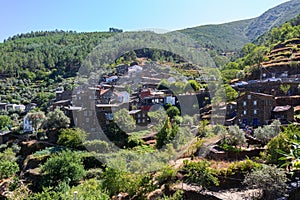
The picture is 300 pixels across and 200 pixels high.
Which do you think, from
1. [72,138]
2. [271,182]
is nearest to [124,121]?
[72,138]

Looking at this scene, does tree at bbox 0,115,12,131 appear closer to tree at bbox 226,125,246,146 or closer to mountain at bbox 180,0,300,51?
tree at bbox 226,125,246,146

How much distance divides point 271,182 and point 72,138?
15.1 m

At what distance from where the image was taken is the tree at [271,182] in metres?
9.24

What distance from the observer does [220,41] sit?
336 feet

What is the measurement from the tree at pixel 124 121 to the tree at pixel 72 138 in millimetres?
2755

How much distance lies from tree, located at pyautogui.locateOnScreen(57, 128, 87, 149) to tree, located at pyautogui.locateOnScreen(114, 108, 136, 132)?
2.75m

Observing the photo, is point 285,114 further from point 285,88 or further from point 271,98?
point 285,88

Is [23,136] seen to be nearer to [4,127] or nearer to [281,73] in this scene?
[4,127]

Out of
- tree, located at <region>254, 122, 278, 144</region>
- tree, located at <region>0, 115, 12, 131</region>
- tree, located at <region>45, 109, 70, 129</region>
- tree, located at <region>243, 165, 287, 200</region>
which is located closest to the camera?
tree, located at <region>243, 165, 287, 200</region>

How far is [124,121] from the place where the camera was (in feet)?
73.5

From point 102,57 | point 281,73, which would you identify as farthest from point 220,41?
point 281,73

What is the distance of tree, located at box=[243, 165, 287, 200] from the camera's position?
30.3ft

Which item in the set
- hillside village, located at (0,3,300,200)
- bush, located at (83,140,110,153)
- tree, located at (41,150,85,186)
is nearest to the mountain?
hillside village, located at (0,3,300,200)

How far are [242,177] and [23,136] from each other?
2328 cm
